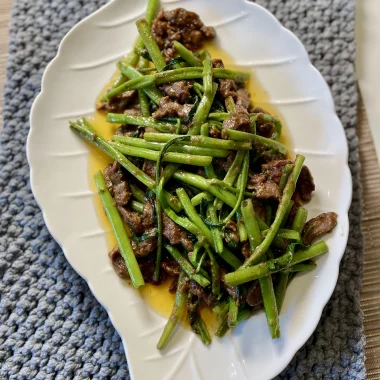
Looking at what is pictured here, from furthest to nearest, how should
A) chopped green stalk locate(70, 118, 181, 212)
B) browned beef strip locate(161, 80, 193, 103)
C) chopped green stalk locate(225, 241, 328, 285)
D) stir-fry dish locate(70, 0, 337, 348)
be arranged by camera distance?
1. browned beef strip locate(161, 80, 193, 103)
2. chopped green stalk locate(70, 118, 181, 212)
3. stir-fry dish locate(70, 0, 337, 348)
4. chopped green stalk locate(225, 241, 328, 285)

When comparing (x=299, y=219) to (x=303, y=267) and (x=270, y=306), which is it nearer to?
(x=303, y=267)

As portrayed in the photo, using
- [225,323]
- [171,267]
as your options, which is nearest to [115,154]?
[171,267]

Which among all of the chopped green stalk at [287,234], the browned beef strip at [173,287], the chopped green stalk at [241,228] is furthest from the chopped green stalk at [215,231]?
the browned beef strip at [173,287]

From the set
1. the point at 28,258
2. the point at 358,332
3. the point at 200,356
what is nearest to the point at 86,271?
the point at 28,258

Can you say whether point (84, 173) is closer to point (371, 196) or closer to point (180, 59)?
point (180, 59)

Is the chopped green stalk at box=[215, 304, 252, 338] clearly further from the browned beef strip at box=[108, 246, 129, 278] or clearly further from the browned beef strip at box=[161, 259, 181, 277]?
the browned beef strip at box=[108, 246, 129, 278]

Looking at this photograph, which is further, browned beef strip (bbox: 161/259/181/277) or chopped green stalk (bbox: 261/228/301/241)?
browned beef strip (bbox: 161/259/181/277)

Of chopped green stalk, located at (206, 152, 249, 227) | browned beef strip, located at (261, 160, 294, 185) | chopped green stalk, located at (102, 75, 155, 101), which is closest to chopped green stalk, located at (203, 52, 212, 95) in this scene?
chopped green stalk, located at (102, 75, 155, 101)
